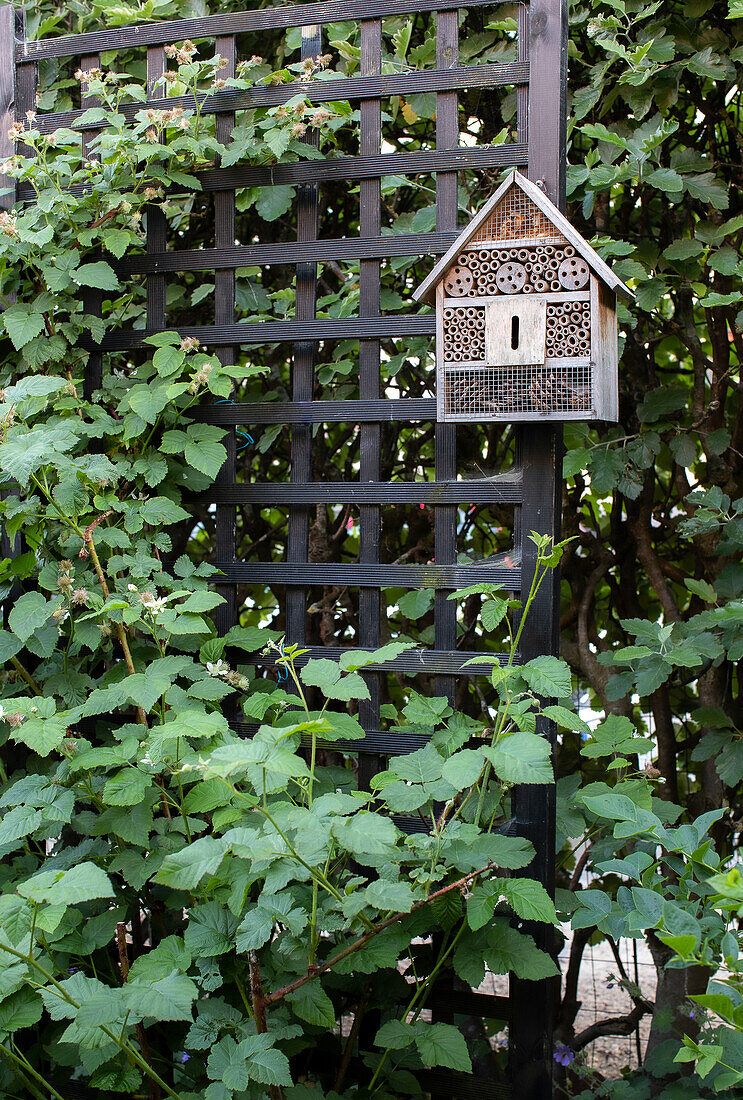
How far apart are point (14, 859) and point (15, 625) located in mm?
493

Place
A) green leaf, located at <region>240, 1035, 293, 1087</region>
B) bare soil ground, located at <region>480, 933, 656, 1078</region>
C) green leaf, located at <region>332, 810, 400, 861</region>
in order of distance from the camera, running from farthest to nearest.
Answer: bare soil ground, located at <region>480, 933, 656, 1078</region>
green leaf, located at <region>240, 1035, 293, 1087</region>
green leaf, located at <region>332, 810, 400, 861</region>

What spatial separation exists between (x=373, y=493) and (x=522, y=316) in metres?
0.46

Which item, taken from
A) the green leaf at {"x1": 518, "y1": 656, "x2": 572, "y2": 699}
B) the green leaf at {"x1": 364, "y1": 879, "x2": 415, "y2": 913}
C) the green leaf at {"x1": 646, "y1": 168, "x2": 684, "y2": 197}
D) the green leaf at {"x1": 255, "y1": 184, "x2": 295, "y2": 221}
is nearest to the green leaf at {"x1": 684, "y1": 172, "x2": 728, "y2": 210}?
the green leaf at {"x1": 646, "y1": 168, "x2": 684, "y2": 197}

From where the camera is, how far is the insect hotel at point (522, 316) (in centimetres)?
171

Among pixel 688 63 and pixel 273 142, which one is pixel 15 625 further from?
pixel 688 63

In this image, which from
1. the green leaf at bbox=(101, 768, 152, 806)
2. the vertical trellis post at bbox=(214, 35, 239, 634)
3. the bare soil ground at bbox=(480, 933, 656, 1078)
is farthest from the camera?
the bare soil ground at bbox=(480, 933, 656, 1078)

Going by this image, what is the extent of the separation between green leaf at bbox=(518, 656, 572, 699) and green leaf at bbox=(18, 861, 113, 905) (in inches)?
28.5

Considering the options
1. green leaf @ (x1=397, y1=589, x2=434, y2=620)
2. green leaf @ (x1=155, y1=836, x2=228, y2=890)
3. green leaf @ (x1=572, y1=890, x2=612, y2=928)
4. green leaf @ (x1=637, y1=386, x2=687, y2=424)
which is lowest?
green leaf @ (x1=572, y1=890, x2=612, y2=928)

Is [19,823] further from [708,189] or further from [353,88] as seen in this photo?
[708,189]

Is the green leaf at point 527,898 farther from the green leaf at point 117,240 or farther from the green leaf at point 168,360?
the green leaf at point 117,240

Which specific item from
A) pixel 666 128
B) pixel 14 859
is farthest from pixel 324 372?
pixel 14 859

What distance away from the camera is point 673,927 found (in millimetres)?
1239

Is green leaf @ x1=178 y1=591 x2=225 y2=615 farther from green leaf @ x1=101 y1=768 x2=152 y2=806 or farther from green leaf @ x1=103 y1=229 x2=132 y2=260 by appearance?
green leaf @ x1=103 y1=229 x2=132 y2=260

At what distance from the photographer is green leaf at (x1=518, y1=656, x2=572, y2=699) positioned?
154 centimetres
